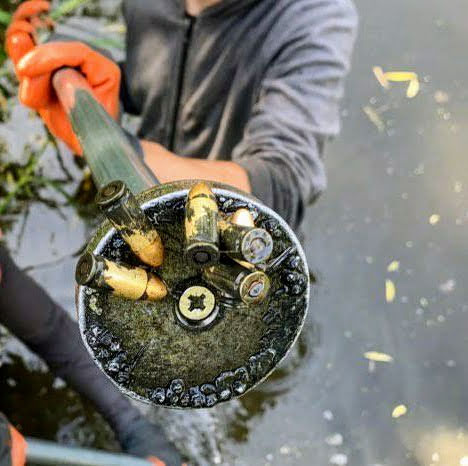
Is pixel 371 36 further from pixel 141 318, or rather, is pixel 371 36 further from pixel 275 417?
pixel 141 318

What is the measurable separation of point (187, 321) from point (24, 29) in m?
1.55

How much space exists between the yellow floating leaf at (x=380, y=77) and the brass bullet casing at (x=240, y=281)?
256 cm

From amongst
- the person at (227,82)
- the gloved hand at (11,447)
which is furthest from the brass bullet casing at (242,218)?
the gloved hand at (11,447)

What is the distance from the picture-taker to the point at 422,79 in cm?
311

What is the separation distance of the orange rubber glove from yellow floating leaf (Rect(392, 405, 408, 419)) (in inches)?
63.4

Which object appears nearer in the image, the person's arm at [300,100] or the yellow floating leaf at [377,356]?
the person's arm at [300,100]

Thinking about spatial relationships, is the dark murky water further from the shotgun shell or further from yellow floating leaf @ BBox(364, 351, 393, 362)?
the shotgun shell

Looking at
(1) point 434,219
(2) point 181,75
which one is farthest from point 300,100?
(1) point 434,219

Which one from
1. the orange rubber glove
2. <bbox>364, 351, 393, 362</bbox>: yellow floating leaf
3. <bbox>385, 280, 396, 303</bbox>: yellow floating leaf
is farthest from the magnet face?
<bbox>385, 280, 396, 303</bbox>: yellow floating leaf

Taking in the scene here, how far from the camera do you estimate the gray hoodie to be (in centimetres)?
160

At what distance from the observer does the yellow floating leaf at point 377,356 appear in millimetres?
2576

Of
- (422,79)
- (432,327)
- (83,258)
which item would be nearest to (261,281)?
(83,258)

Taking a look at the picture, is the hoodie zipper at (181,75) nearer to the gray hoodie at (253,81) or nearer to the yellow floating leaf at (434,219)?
the gray hoodie at (253,81)

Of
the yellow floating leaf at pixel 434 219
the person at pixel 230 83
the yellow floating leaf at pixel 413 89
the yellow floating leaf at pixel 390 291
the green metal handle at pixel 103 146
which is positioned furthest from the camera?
the yellow floating leaf at pixel 413 89
